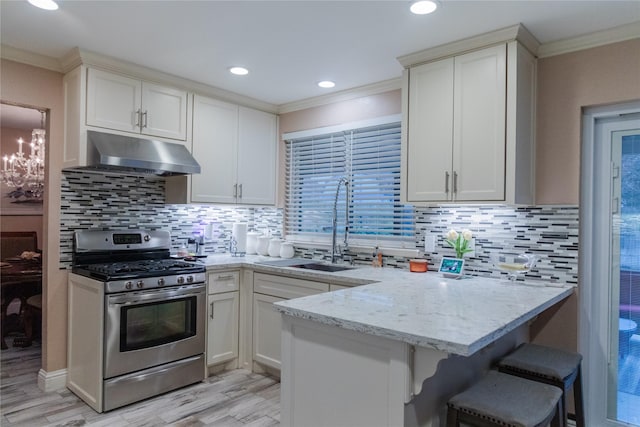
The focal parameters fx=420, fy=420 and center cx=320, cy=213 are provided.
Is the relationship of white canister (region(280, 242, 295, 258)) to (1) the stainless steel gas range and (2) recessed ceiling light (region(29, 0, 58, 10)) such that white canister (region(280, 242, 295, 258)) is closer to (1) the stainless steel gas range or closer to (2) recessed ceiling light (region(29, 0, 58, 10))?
(1) the stainless steel gas range

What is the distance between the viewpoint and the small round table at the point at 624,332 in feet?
8.11

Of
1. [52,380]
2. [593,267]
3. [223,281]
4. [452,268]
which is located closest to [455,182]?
[452,268]

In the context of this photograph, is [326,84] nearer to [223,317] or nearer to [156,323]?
[223,317]

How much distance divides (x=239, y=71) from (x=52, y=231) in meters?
1.80

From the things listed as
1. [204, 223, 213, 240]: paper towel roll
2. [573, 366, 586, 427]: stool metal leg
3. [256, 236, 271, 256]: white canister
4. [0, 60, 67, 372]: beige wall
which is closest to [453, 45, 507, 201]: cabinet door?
[573, 366, 586, 427]: stool metal leg

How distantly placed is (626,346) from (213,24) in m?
3.07

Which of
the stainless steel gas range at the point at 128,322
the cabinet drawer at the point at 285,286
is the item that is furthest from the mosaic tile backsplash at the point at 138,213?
the cabinet drawer at the point at 285,286

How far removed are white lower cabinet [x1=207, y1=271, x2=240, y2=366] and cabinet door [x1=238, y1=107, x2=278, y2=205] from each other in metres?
0.83

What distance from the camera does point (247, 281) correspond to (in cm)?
347

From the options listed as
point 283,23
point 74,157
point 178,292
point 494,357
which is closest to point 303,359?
point 494,357

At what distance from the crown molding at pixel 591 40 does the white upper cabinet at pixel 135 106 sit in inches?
105

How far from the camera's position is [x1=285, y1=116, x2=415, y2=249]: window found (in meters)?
3.43

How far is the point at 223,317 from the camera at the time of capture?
339 centimetres

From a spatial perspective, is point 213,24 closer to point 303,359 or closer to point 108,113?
point 108,113
